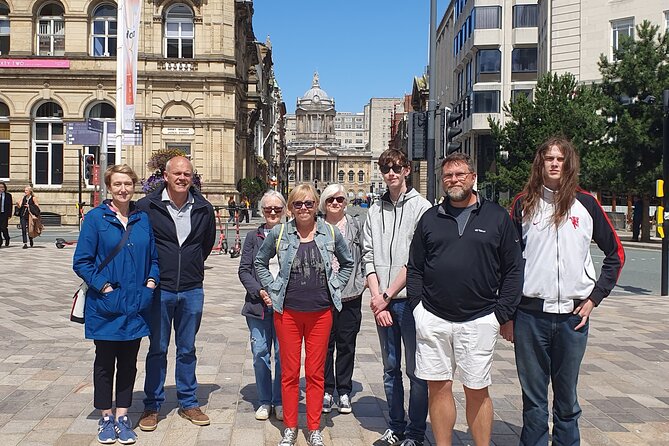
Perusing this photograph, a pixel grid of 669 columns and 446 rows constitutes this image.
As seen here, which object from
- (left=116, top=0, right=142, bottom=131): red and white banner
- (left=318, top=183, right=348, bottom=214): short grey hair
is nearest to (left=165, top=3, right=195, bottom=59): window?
(left=116, top=0, right=142, bottom=131): red and white banner

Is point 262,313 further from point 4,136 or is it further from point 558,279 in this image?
point 4,136

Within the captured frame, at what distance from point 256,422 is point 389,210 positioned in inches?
80.0

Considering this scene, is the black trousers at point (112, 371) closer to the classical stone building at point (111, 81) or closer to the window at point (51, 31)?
the classical stone building at point (111, 81)

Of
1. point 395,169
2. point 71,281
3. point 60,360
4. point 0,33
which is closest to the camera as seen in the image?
point 395,169

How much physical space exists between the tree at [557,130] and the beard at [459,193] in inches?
1017

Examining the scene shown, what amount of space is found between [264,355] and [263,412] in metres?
0.47

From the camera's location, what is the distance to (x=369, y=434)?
5340 mm

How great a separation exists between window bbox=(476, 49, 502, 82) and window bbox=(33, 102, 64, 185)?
26.5 meters

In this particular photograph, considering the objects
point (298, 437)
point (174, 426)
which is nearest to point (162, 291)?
point (174, 426)

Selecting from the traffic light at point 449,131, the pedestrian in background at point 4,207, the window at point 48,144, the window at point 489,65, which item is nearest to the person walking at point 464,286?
the traffic light at point 449,131

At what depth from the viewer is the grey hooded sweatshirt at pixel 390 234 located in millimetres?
5043

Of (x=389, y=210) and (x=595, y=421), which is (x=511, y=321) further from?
(x=595, y=421)

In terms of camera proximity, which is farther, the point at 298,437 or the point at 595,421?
the point at 595,421

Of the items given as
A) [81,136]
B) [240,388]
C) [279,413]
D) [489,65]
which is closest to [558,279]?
[279,413]
